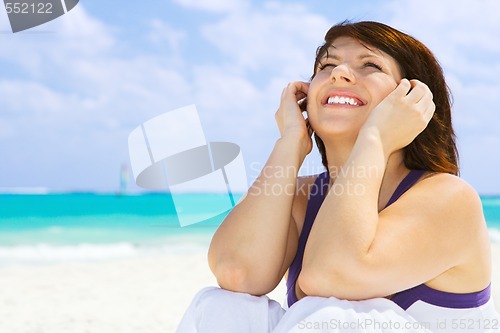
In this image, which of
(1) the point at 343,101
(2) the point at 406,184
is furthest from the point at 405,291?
(1) the point at 343,101

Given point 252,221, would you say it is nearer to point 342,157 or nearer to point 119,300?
point 342,157

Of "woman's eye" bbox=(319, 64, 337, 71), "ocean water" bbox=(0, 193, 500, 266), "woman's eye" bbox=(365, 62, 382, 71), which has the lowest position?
"ocean water" bbox=(0, 193, 500, 266)

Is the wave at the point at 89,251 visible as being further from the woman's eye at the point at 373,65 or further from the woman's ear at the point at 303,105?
the woman's eye at the point at 373,65

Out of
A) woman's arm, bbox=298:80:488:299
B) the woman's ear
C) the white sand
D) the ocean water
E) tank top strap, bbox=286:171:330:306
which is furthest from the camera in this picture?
the ocean water

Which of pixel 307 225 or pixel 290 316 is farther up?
pixel 290 316

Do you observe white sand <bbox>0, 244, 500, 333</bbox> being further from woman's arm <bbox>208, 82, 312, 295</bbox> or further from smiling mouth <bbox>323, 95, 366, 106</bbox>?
smiling mouth <bbox>323, 95, 366, 106</bbox>

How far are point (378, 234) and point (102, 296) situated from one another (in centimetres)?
490

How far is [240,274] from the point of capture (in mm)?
2240

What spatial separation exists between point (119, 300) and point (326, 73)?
4326mm

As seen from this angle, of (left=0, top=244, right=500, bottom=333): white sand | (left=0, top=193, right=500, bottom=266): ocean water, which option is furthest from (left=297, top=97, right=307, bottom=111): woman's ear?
A: (left=0, top=193, right=500, bottom=266): ocean water

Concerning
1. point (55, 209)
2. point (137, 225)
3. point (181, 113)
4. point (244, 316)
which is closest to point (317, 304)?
point (244, 316)

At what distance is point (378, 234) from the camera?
2020mm

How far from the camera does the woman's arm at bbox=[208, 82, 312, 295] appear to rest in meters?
2.28

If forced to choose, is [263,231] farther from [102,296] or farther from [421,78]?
[102,296]
